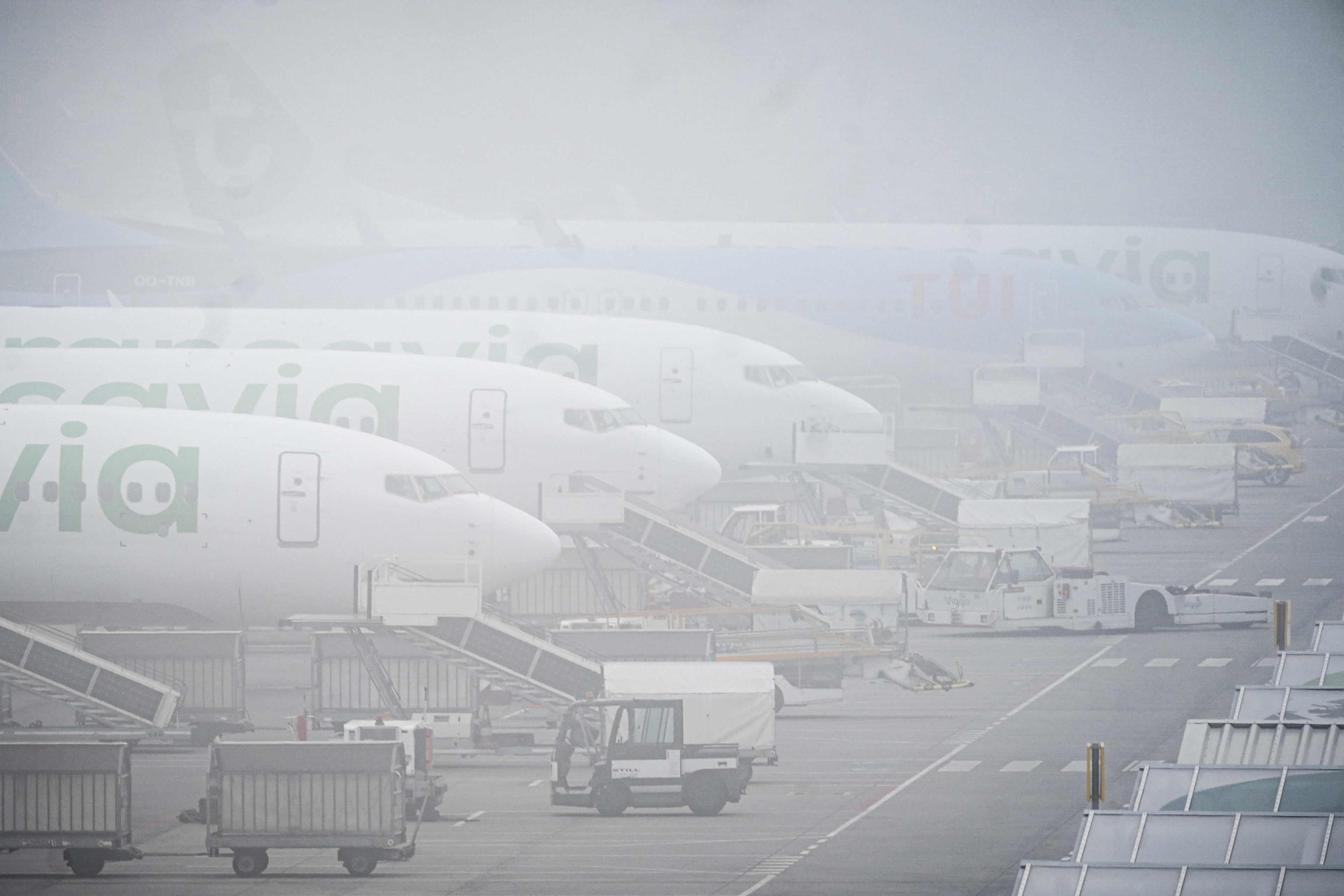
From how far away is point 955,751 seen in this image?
34781mm

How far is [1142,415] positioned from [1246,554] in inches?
906

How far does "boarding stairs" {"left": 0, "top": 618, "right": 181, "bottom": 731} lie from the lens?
3500cm

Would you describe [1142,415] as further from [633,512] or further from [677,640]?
[677,640]

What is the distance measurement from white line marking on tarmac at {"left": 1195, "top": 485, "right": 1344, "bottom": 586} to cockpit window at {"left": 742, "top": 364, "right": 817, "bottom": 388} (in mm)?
12873

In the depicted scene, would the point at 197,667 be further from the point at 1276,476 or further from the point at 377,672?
the point at 1276,476

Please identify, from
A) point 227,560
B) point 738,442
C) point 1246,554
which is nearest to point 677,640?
point 227,560

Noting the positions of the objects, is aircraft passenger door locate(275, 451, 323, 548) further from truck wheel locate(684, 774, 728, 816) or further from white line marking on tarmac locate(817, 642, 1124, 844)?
white line marking on tarmac locate(817, 642, 1124, 844)

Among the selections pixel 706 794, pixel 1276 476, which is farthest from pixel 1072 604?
pixel 1276 476

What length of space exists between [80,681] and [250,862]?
34.9ft

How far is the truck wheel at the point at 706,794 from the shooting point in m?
29.3

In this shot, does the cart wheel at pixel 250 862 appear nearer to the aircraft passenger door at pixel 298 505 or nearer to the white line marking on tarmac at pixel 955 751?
the white line marking on tarmac at pixel 955 751

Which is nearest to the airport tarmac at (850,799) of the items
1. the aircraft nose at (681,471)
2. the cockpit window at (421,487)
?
the cockpit window at (421,487)

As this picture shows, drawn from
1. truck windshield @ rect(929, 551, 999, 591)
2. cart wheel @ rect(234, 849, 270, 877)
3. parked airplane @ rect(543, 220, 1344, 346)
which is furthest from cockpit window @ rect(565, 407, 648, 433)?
parked airplane @ rect(543, 220, 1344, 346)

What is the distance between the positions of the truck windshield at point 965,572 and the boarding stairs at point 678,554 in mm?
5382
